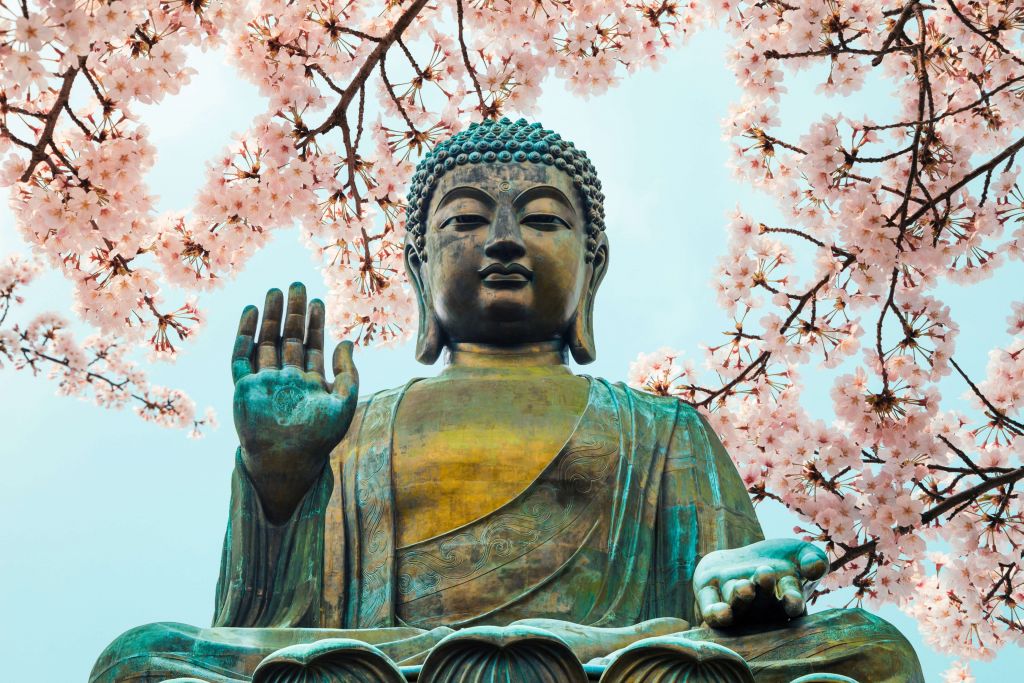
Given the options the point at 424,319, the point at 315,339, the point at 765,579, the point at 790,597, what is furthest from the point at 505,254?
the point at 790,597

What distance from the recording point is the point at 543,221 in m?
7.29

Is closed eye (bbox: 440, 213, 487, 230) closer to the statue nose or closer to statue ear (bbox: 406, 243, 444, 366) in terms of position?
the statue nose

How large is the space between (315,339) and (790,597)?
2.13 m

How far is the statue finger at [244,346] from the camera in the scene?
6.33 m

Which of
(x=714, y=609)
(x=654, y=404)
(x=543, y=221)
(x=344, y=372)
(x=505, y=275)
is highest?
(x=543, y=221)

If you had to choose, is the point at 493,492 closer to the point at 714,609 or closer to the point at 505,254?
the point at 505,254

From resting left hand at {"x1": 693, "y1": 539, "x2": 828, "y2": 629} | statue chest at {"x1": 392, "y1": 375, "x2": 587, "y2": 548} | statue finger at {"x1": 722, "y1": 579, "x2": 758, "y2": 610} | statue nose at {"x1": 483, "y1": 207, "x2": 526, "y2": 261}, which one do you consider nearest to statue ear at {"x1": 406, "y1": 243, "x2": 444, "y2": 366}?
statue chest at {"x1": 392, "y1": 375, "x2": 587, "y2": 548}

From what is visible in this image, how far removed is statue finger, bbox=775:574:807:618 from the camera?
538cm

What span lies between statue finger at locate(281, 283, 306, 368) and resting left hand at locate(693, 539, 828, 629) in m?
1.78

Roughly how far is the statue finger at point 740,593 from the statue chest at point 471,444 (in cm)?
136

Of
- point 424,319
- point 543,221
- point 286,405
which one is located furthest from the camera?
point 424,319

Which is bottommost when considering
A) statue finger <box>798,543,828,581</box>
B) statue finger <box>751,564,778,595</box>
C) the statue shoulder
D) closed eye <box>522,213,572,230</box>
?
statue finger <box>751,564,778,595</box>

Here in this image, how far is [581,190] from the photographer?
757cm

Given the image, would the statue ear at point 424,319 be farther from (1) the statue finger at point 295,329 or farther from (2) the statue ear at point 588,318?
(1) the statue finger at point 295,329
